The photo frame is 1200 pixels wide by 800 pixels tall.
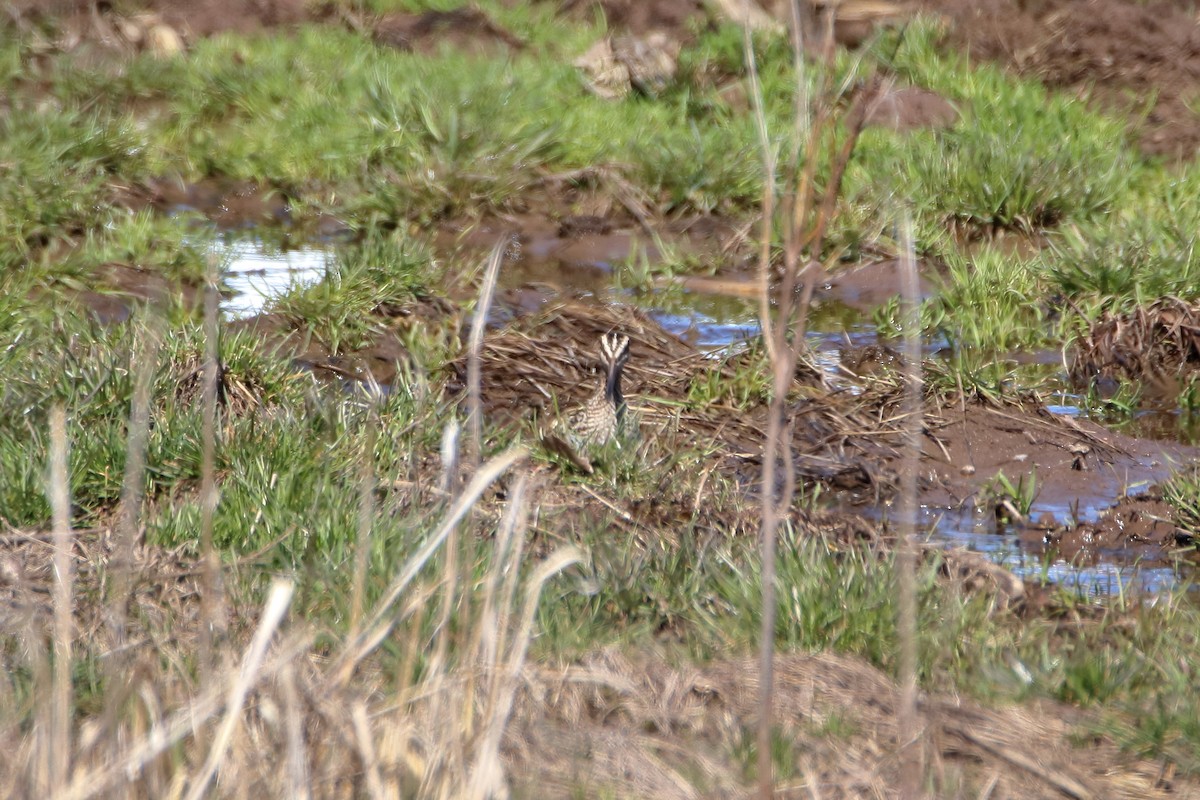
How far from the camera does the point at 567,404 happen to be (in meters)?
6.46

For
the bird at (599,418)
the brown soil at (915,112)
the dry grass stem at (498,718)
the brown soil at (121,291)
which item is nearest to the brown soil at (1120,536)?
the bird at (599,418)

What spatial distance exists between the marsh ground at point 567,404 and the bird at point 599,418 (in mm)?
113

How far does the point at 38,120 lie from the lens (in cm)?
885

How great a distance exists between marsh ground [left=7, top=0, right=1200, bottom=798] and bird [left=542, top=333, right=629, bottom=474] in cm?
11

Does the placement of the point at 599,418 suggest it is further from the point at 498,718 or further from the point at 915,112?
the point at 915,112

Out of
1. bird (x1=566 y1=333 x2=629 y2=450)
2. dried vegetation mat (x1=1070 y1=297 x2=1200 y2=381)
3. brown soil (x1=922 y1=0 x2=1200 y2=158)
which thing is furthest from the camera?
brown soil (x1=922 y1=0 x2=1200 y2=158)

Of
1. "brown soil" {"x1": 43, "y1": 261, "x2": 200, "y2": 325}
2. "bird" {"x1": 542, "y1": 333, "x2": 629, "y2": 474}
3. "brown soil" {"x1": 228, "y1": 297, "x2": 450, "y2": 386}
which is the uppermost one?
"brown soil" {"x1": 43, "y1": 261, "x2": 200, "y2": 325}

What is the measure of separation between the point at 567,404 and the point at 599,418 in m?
0.74

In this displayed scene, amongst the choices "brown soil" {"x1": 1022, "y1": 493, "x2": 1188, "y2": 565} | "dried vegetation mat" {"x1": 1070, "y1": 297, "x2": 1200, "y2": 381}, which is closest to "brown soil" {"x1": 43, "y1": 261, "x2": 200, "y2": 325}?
"brown soil" {"x1": 1022, "y1": 493, "x2": 1188, "y2": 565}

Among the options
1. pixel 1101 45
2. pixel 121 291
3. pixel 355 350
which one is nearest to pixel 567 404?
pixel 355 350

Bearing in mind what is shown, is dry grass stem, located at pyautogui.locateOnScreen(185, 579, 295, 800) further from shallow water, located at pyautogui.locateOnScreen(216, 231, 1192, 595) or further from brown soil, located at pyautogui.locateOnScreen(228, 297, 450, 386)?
brown soil, located at pyautogui.locateOnScreen(228, 297, 450, 386)

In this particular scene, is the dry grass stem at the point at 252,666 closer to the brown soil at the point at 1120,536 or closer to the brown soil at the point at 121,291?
the brown soil at the point at 1120,536

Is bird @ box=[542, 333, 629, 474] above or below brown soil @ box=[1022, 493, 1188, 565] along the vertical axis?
above

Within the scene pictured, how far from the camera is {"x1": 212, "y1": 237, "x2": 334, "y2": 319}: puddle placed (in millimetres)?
7376
